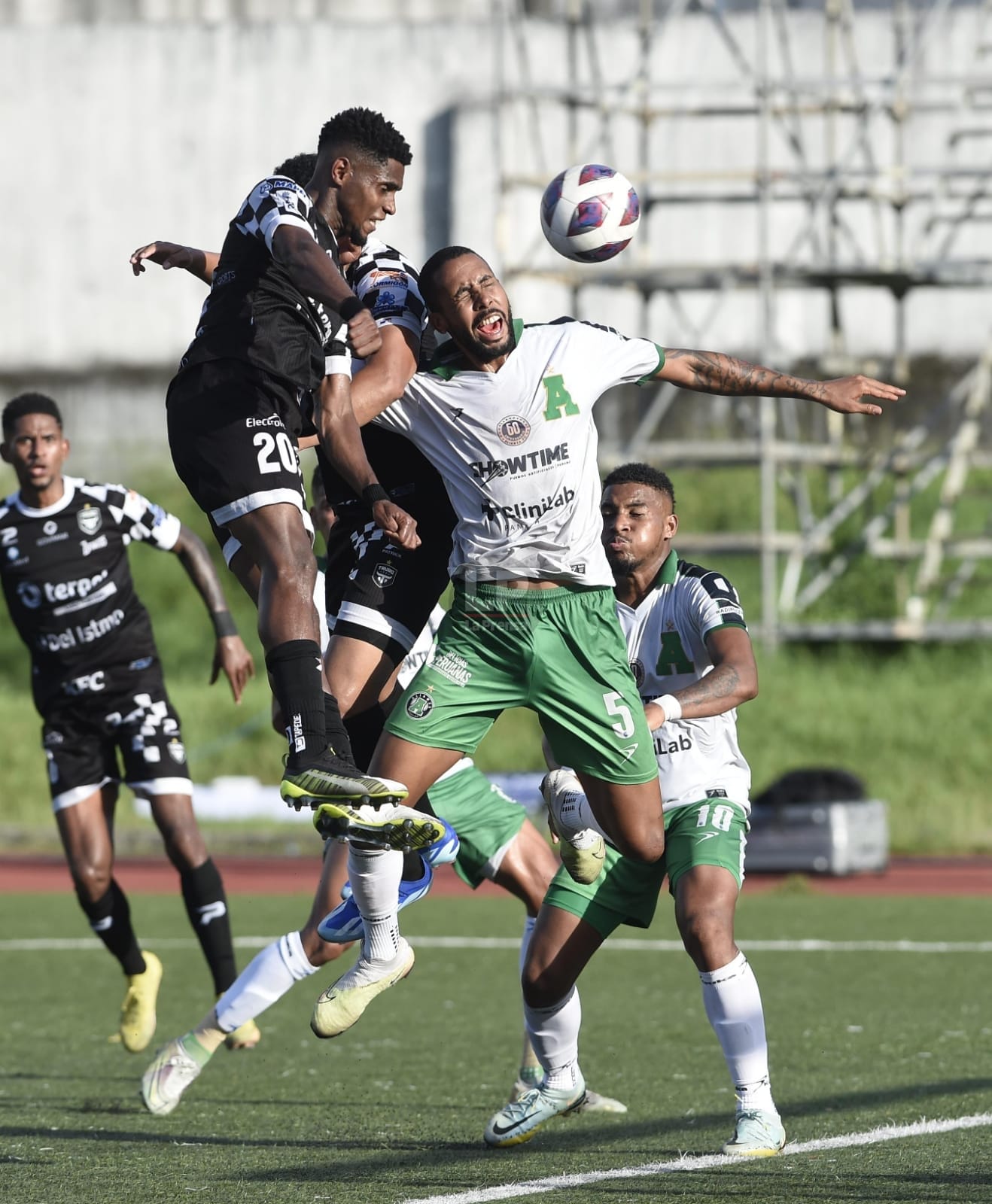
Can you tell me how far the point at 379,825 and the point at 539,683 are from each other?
706mm

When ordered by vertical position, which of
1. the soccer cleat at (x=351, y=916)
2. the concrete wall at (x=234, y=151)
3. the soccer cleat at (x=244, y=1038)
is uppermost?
the concrete wall at (x=234, y=151)

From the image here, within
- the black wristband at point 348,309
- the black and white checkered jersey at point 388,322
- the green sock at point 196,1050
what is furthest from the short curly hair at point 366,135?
the green sock at point 196,1050

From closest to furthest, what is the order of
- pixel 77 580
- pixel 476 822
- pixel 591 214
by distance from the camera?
pixel 591 214
pixel 476 822
pixel 77 580

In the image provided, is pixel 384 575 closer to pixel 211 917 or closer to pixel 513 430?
pixel 513 430

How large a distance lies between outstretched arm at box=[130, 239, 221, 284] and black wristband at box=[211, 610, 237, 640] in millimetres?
1898

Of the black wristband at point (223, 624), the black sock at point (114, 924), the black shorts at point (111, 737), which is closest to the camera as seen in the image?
the black wristband at point (223, 624)

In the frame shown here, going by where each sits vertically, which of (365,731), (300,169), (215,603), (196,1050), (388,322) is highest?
(300,169)

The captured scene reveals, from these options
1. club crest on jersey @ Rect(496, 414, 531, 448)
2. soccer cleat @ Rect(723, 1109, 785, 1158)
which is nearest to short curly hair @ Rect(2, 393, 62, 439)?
club crest on jersey @ Rect(496, 414, 531, 448)

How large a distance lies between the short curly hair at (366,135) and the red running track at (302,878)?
1004 cm

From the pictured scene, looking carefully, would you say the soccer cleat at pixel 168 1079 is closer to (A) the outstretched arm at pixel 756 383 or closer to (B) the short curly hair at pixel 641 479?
(B) the short curly hair at pixel 641 479

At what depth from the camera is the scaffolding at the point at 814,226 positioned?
1900 centimetres

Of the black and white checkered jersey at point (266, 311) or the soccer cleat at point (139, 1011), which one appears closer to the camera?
the black and white checkered jersey at point (266, 311)

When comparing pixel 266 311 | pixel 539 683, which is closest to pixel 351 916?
pixel 539 683

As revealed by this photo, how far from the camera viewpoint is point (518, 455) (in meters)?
5.99
